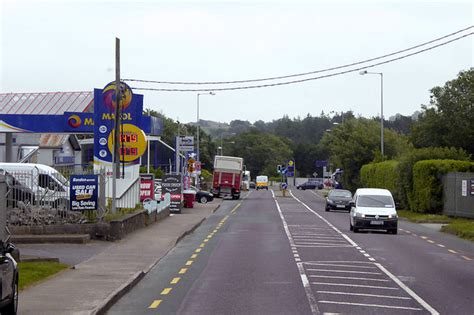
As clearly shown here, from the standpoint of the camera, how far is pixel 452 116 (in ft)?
208

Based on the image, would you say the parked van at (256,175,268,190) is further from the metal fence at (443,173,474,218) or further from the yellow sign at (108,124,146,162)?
the yellow sign at (108,124,146,162)

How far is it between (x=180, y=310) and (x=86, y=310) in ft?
4.91

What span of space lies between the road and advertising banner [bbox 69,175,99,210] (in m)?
3.33

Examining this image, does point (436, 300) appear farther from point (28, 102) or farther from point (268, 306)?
point (28, 102)

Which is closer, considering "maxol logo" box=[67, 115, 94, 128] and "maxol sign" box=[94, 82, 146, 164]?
"maxol sign" box=[94, 82, 146, 164]

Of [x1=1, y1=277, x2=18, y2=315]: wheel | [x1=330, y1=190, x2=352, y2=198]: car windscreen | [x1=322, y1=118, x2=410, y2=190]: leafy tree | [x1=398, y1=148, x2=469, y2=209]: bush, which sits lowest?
[x1=1, y1=277, x2=18, y2=315]: wheel

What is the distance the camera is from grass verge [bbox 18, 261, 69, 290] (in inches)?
622

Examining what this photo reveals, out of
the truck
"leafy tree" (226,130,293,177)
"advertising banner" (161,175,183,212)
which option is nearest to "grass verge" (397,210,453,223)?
"advertising banner" (161,175,183,212)

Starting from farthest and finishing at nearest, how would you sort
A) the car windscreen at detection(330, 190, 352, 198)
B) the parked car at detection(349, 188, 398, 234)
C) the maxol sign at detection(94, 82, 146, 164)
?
1. the car windscreen at detection(330, 190, 352, 198)
2. the maxol sign at detection(94, 82, 146, 164)
3. the parked car at detection(349, 188, 398, 234)

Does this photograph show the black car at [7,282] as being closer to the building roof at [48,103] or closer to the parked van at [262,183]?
the building roof at [48,103]

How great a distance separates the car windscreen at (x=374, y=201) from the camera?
109ft

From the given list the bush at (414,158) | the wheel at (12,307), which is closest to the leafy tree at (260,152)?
the bush at (414,158)

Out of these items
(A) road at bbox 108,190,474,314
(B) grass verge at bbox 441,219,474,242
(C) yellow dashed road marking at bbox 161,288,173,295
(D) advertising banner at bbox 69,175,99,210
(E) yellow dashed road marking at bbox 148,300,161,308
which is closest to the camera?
(A) road at bbox 108,190,474,314

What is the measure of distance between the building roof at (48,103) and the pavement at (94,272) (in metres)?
29.1
